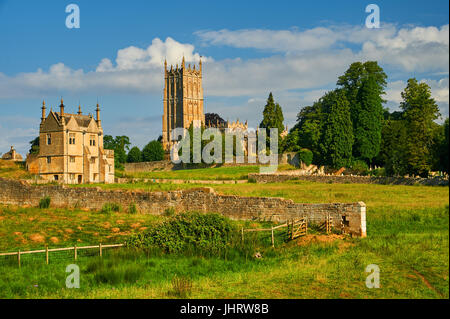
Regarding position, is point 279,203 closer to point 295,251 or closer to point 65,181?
point 295,251

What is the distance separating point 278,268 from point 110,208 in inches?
761

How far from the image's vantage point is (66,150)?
178 ft

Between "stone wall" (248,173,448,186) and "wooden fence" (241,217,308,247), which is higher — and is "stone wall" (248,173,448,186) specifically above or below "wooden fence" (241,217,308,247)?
above

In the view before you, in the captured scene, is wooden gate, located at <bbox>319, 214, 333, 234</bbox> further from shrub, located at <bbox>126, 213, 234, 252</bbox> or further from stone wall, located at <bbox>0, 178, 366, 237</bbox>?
shrub, located at <bbox>126, 213, 234, 252</bbox>

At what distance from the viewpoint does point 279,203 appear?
29.5 metres

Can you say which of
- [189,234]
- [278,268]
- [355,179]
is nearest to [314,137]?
[355,179]

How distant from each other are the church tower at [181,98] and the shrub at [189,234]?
137753 millimetres

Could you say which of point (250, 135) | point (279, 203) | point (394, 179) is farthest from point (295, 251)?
point (250, 135)

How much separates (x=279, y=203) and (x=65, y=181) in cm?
3068

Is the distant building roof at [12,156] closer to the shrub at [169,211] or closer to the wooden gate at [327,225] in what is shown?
the shrub at [169,211]

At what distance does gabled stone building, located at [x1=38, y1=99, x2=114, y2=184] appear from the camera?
54375 millimetres

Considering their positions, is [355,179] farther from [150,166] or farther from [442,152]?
[150,166]

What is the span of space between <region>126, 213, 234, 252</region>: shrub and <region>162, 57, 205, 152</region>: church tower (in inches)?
5423

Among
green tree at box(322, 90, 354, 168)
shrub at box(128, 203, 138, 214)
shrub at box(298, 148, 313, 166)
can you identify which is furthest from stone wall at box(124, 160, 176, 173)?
shrub at box(128, 203, 138, 214)
